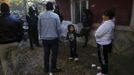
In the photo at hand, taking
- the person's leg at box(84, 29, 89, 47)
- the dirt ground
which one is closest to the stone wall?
the dirt ground

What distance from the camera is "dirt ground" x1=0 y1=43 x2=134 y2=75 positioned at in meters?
7.57

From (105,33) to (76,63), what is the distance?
2508 mm

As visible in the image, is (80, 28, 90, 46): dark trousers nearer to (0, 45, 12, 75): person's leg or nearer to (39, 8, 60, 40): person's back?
(39, 8, 60, 40): person's back

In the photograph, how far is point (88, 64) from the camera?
27.8 feet

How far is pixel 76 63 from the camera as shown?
8.65 m

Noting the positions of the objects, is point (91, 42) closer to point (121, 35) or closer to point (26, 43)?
point (121, 35)

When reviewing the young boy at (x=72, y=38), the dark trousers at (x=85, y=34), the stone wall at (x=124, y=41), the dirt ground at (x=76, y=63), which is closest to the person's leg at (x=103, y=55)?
the dirt ground at (x=76, y=63)

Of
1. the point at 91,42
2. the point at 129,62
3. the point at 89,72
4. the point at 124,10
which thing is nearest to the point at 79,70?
the point at 89,72

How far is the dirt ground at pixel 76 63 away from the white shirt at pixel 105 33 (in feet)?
3.82

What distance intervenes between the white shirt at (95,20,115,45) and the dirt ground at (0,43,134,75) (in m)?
1.16

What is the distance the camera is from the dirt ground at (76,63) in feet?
24.8

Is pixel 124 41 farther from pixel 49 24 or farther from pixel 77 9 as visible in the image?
pixel 77 9

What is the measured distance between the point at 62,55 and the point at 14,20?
4074 millimetres

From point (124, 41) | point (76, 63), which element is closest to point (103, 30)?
point (76, 63)
